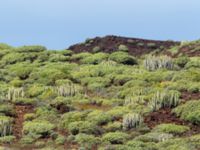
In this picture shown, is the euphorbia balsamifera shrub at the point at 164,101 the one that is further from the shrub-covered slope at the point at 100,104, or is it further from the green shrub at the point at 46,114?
the green shrub at the point at 46,114

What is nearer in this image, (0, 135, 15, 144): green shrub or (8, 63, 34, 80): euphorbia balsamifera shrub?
(0, 135, 15, 144): green shrub

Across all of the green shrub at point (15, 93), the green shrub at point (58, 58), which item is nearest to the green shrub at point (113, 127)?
the green shrub at point (15, 93)

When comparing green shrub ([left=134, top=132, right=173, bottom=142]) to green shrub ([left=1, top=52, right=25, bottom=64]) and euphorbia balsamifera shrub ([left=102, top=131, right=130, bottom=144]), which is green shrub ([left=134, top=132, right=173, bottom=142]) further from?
green shrub ([left=1, top=52, right=25, bottom=64])

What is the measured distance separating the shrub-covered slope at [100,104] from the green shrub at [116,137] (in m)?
0.03

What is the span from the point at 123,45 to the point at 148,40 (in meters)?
4.40

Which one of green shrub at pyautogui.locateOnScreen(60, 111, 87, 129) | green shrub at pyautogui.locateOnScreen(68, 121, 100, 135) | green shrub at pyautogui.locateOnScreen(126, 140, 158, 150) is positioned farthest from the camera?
green shrub at pyautogui.locateOnScreen(60, 111, 87, 129)

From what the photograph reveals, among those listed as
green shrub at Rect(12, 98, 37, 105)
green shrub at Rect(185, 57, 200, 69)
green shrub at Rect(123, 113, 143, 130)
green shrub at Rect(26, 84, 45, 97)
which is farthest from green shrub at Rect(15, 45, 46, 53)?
green shrub at Rect(123, 113, 143, 130)

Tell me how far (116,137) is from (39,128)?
10.7 feet

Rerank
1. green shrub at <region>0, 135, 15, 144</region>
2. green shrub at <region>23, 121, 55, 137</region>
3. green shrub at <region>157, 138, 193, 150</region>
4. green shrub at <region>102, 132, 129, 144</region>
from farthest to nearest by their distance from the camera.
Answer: green shrub at <region>23, 121, 55, 137</region> < green shrub at <region>0, 135, 15, 144</region> < green shrub at <region>102, 132, 129, 144</region> < green shrub at <region>157, 138, 193, 150</region>

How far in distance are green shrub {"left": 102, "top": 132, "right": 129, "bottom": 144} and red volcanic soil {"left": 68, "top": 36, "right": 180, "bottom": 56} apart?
26877 mm

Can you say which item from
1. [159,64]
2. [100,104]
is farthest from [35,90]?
[159,64]

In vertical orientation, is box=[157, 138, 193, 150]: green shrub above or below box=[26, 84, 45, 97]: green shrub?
below

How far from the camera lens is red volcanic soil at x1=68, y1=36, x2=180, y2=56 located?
167 feet

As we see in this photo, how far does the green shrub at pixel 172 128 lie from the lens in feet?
76.9
